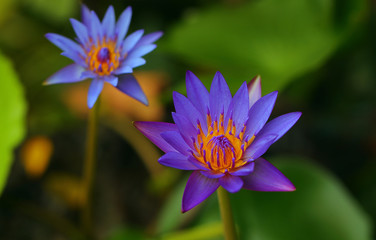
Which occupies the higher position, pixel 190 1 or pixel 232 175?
pixel 190 1

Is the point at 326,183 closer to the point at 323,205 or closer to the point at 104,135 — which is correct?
the point at 323,205

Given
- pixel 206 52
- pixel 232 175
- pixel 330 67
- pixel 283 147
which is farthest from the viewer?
pixel 330 67

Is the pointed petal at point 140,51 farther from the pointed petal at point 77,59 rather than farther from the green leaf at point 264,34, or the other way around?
the green leaf at point 264,34

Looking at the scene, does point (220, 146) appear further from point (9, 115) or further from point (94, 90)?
point (9, 115)

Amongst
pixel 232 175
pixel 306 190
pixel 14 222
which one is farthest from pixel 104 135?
pixel 232 175

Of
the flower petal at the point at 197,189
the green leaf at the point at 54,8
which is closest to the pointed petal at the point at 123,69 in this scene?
the flower petal at the point at 197,189

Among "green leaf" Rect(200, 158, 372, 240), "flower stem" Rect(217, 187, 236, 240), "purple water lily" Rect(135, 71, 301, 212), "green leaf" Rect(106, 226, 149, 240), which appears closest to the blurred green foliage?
"green leaf" Rect(200, 158, 372, 240)

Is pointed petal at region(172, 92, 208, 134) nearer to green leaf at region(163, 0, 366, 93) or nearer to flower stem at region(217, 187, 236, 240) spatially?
flower stem at region(217, 187, 236, 240)
